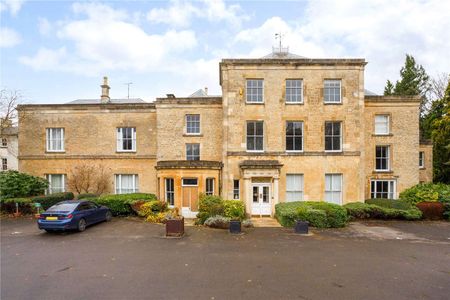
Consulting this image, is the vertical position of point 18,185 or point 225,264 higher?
point 18,185

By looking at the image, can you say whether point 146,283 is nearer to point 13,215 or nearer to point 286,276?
point 286,276

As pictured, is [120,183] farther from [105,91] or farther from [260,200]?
[260,200]

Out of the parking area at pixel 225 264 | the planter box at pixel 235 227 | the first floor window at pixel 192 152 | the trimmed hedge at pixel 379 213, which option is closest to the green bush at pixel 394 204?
the trimmed hedge at pixel 379 213

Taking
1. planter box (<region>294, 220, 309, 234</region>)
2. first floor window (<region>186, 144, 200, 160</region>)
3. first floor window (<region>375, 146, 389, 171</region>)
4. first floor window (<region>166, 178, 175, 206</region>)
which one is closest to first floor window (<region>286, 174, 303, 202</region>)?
planter box (<region>294, 220, 309, 234</region>)

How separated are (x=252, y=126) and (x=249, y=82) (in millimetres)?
3273

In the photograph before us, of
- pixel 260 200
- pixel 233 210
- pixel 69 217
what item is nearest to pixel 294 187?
pixel 260 200

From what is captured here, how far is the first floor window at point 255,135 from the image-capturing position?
1834 cm

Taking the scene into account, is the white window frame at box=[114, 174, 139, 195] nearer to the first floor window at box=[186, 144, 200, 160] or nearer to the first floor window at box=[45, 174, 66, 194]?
the first floor window at box=[45, 174, 66, 194]

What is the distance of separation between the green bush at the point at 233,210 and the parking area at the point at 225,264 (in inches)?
86.5

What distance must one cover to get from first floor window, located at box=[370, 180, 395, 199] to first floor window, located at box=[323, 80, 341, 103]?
7.76 metres

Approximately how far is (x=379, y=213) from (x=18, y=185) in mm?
25734

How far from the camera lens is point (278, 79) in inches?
717

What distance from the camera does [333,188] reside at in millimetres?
18281

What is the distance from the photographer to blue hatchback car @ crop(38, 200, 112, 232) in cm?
1271
